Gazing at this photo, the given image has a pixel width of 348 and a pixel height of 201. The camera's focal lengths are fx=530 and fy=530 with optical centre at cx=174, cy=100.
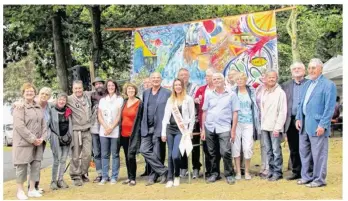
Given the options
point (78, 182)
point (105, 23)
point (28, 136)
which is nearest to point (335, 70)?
point (105, 23)

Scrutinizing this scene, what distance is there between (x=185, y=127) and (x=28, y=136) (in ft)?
7.06

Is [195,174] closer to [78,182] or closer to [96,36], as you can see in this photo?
[78,182]

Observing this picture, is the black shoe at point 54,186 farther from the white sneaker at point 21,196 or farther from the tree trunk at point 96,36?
the tree trunk at point 96,36

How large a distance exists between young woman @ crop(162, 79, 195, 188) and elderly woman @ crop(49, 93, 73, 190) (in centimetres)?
139

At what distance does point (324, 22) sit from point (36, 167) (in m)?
12.9

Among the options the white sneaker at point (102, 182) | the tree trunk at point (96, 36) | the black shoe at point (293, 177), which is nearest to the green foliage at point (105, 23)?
the tree trunk at point (96, 36)

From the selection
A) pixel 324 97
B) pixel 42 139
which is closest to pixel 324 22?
pixel 324 97

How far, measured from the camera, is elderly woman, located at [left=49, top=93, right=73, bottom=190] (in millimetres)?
7504

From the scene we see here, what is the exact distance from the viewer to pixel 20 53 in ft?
55.9

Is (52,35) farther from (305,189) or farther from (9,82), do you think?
(9,82)

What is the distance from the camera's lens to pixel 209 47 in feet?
32.1

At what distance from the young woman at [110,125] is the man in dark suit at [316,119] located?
2.64m

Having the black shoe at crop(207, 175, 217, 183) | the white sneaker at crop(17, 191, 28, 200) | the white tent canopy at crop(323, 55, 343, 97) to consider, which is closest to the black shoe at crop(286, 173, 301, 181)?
the black shoe at crop(207, 175, 217, 183)
